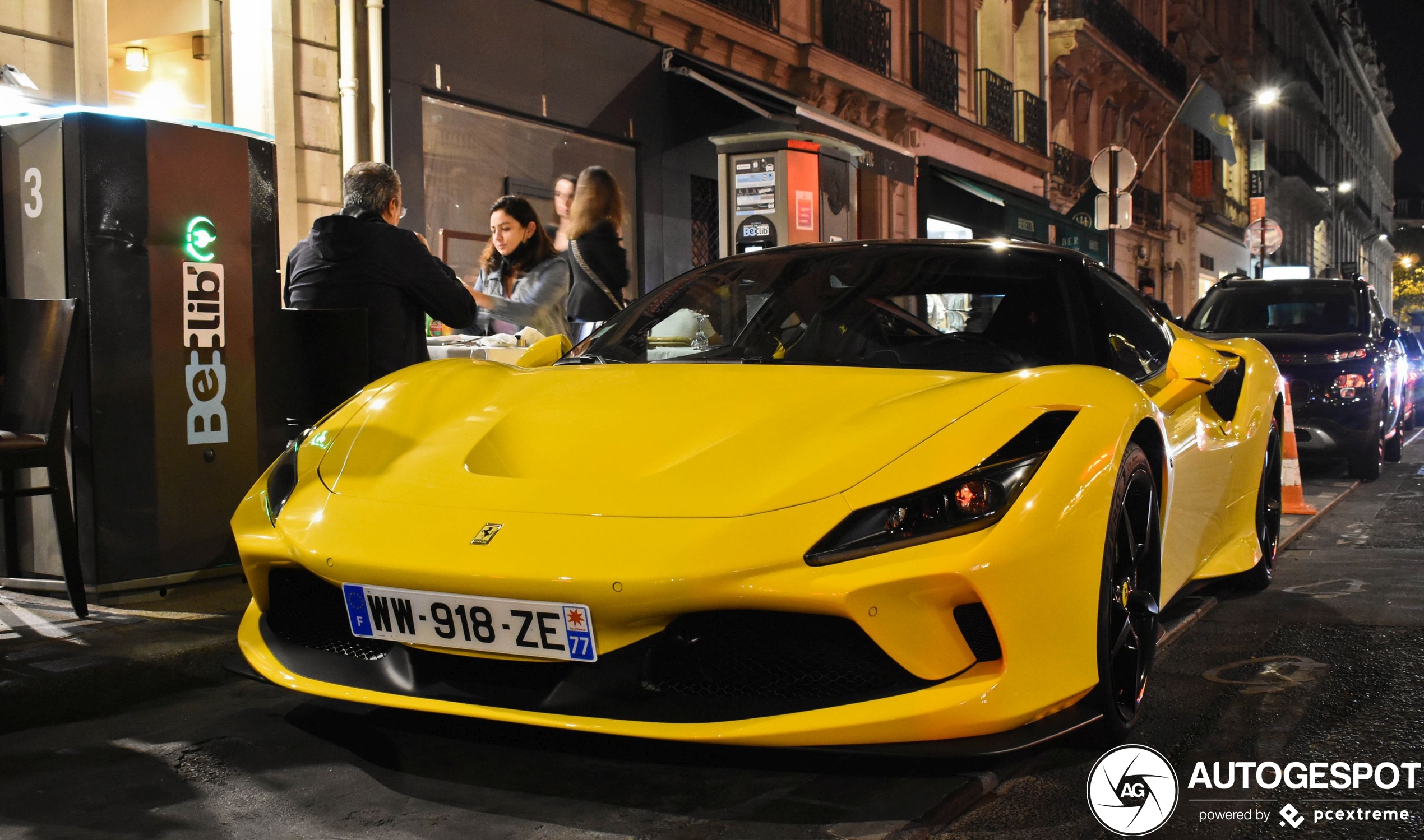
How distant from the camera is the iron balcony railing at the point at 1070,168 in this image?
2531 cm

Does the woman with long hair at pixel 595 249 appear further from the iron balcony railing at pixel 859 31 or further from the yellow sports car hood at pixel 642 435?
the iron balcony railing at pixel 859 31

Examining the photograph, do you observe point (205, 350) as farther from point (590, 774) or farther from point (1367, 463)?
point (1367, 463)

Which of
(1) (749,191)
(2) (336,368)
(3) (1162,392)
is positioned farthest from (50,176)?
(1) (749,191)

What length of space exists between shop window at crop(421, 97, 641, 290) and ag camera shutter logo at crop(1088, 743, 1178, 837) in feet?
22.6

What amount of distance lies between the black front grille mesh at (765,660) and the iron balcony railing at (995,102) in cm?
1932

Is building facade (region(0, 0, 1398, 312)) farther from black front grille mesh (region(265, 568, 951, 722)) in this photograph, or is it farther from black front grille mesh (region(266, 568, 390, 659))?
black front grille mesh (region(265, 568, 951, 722))

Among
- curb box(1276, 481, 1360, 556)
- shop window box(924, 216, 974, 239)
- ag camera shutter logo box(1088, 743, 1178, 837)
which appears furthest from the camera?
shop window box(924, 216, 974, 239)

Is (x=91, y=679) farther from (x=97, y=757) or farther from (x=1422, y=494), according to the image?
(x=1422, y=494)

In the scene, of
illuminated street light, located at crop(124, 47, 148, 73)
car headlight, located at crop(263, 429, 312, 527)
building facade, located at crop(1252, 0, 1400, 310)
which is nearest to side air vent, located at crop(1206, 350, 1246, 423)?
car headlight, located at crop(263, 429, 312, 527)

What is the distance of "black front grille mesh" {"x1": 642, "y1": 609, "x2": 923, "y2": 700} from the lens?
243 cm

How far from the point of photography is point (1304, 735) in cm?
307

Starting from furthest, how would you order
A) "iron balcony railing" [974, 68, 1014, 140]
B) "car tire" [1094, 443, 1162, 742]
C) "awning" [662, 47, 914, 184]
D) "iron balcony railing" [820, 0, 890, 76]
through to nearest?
"iron balcony railing" [974, 68, 1014, 140] → "iron balcony railing" [820, 0, 890, 76] → "awning" [662, 47, 914, 184] → "car tire" [1094, 443, 1162, 742]

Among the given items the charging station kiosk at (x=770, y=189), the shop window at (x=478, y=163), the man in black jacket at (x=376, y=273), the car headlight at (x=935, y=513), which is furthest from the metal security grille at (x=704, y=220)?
the car headlight at (x=935, y=513)

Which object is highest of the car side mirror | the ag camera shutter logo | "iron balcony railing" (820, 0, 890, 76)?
"iron balcony railing" (820, 0, 890, 76)
